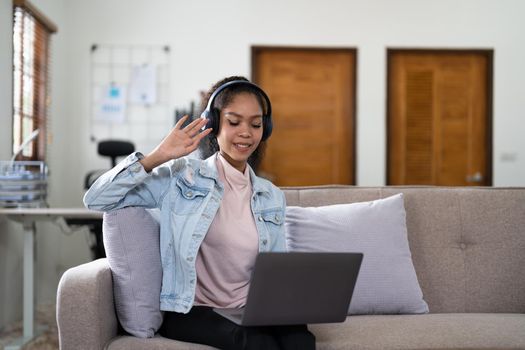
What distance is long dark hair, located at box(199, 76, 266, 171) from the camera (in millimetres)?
1906

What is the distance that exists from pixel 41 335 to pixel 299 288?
228cm

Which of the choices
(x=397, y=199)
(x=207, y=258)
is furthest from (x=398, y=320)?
(x=207, y=258)

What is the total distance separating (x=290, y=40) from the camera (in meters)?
5.13

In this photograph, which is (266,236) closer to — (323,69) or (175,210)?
(175,210)

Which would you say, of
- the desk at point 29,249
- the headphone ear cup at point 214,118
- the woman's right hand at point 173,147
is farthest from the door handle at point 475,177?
the woman's right hand at point 173,147

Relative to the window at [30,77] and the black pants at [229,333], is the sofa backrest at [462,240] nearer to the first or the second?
the black pants at [229,333]

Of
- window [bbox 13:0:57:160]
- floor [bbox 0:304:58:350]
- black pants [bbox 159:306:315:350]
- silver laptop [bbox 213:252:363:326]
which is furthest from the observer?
window [bbox 13:0:57:160]

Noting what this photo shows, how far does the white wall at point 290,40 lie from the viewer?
496 centimetres

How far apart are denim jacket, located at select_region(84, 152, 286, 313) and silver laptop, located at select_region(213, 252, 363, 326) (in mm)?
260

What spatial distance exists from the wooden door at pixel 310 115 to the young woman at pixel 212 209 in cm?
325

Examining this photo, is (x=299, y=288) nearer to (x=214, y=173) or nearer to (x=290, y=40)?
(x=214, y=173)

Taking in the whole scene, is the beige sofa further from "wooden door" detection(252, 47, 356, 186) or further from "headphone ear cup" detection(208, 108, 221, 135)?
"wooden door" detection(252, 47, 356, 186)

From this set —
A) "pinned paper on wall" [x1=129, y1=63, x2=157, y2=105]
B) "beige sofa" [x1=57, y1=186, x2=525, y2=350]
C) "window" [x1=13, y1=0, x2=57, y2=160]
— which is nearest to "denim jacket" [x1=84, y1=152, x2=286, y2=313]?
"beige sofa" [x1=57, y1=186, x2=525, y2=350]

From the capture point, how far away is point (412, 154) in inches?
208
